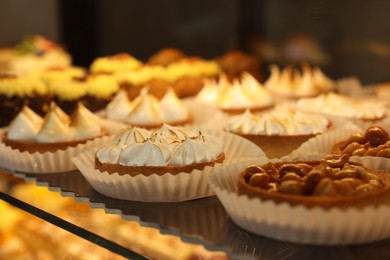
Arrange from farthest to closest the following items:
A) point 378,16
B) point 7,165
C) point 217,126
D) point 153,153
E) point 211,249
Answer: point 378,16
point 217,126
point 7,165
point 153,153
point 211,249

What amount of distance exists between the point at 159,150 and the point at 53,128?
2.01ft

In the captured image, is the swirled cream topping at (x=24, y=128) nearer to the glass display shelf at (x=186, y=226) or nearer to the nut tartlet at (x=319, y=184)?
the glass display shelf at (x=186, y=226)

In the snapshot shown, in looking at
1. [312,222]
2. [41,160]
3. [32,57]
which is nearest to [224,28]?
[32,57]

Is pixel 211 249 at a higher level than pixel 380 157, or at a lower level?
lower

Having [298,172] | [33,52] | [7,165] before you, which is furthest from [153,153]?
[33,52]

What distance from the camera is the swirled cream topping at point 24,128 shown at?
256 cm

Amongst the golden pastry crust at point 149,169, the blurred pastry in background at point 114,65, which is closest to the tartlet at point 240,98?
the blurred pastry in background at point 114,65

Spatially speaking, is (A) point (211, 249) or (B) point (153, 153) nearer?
(A) point (211, 249)

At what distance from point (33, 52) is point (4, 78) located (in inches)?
78.7

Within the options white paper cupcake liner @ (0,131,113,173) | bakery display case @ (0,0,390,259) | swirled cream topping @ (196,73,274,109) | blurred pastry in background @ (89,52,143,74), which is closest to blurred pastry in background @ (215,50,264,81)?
bakery display case @ (0,0,390,259)

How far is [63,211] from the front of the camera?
6.44 feet

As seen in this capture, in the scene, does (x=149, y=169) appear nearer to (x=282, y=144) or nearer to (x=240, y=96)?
(x=282, y=144)

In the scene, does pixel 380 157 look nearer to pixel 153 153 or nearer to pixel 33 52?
pixel 153 153

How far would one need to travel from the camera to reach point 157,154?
2.10 meters
